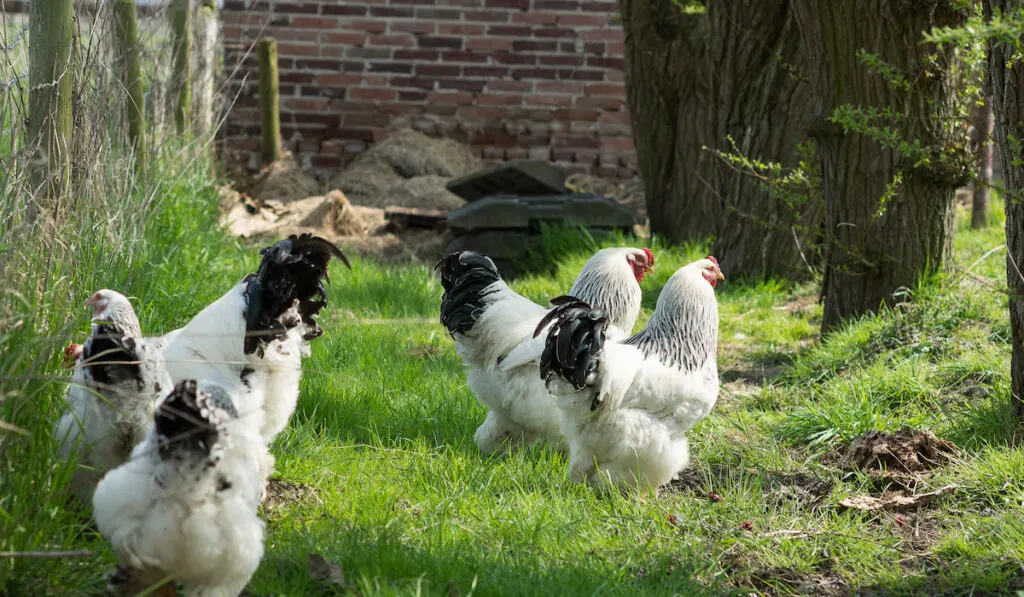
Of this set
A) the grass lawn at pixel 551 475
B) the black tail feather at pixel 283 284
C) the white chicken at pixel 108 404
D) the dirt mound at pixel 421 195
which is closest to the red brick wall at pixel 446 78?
the dirt mound at pixel 421 195

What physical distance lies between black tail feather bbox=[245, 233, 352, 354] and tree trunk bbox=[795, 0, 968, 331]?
3.14 m

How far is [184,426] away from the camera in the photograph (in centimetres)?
241

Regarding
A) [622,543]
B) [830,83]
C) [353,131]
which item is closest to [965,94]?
[830,83]

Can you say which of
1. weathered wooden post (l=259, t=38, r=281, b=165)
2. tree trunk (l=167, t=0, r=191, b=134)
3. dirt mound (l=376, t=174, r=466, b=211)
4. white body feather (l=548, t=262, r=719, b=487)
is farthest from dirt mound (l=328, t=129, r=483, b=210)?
white body feather (l=548, t=262, r=719, b=487)

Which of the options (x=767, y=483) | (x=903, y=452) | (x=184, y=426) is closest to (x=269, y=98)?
(x=767, y=483)

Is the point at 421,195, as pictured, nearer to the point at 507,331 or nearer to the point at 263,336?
the point at 507,331

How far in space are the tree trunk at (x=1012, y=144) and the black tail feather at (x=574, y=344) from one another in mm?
1556

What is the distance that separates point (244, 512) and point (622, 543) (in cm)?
141

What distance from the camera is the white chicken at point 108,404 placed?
2928 mm

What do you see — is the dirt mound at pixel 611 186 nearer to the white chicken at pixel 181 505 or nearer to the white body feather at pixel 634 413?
the white body feather at pixel 634 413

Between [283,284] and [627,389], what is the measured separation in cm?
135

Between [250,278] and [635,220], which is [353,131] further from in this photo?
[250,278]

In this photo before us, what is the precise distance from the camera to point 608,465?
3.84 meters

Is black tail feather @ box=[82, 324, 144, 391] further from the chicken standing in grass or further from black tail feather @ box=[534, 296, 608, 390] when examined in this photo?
black tail feather @ box=[534, 296, 608, 390]
